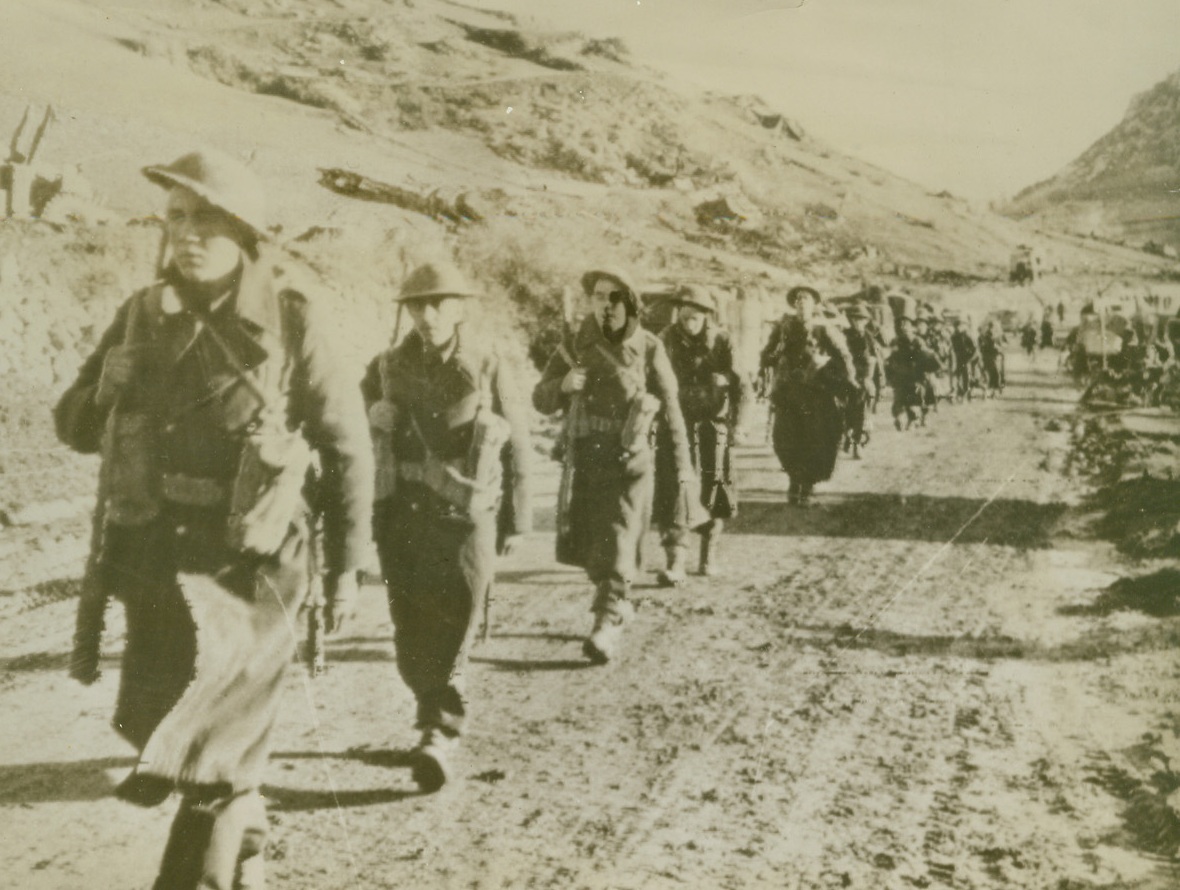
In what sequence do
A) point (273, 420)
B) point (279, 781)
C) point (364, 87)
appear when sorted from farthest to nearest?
point (364, 87)
point (279, 781)
point (273, 420)

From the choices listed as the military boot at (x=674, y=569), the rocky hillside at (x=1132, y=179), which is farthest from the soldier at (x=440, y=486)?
the rocky hillside at (x=1132, y=179)

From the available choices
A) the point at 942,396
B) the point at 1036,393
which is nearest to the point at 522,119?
the point at 1036,393

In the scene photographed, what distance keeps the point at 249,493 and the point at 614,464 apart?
2003 mm

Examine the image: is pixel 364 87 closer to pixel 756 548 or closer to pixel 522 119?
pixel 522 119

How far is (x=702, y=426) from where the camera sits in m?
6.04

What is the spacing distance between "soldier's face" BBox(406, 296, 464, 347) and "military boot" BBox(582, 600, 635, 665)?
167 cm

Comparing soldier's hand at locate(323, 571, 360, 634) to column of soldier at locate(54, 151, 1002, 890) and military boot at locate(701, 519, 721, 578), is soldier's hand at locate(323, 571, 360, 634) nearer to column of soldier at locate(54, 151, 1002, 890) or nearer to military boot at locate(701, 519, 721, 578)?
column of soldier at locate(54, 151, 1002, 890)

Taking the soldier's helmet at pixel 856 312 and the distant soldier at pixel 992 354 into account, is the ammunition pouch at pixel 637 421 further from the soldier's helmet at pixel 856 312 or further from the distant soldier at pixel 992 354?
the distant soldier at pixel 992 354

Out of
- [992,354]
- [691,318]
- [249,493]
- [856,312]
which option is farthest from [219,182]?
[992,354]

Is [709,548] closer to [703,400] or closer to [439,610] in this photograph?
[703,400]

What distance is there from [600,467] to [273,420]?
191 cm

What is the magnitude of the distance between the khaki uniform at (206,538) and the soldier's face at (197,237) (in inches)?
2.4

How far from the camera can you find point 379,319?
3.20 meters

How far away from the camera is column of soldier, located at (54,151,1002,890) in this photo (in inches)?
111
